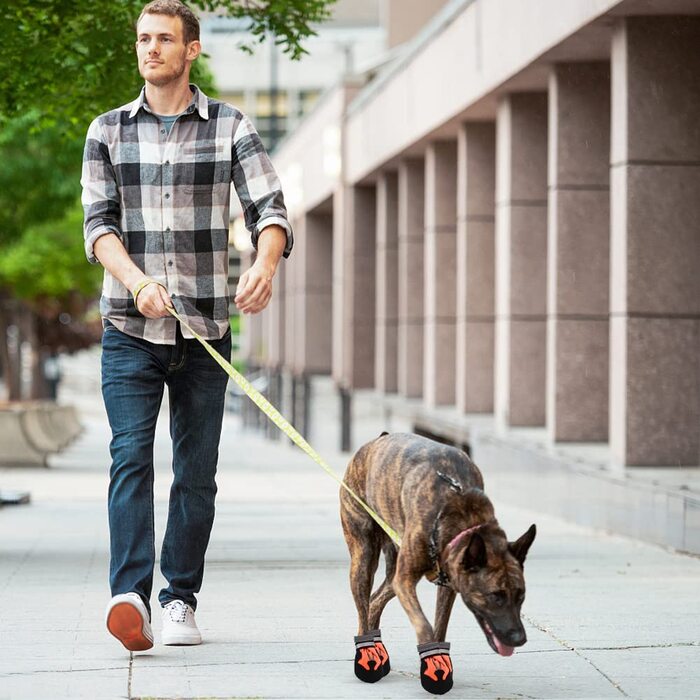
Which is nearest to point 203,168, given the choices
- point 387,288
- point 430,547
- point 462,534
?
point 430,547

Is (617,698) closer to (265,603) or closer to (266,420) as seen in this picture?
(265,603)

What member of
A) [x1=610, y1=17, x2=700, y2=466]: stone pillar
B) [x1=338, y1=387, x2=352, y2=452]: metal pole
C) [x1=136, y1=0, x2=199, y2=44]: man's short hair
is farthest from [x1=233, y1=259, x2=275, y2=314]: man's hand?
[x1=338, y1=387, x2=352, y2=452]: metal pole

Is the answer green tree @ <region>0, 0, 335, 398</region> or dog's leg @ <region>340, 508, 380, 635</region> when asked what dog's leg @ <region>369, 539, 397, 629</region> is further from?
green tree @ <region>0, 0, 335, 398</region>

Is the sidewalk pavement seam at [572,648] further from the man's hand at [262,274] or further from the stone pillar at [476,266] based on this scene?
the stone pillar at [476,266]

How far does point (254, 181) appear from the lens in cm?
627

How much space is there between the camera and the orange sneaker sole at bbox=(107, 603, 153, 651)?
5.76 meters

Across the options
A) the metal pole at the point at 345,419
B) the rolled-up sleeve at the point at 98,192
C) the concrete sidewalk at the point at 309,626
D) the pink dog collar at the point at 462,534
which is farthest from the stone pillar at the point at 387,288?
the pink dog collar at the point at 462,534

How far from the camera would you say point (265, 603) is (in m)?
7.77

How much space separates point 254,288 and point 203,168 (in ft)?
2.22

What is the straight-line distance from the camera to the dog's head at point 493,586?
5.02 metres

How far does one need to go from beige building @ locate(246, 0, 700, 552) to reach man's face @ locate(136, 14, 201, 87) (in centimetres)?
544

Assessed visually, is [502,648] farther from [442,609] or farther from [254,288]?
[254,288]

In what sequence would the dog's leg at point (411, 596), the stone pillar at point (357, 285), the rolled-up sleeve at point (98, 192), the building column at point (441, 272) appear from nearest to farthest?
the dog's leg at point (411, 596) → the rolled-up sleeve at point (98, 192) → the building column at point (441, 272) → the stone pillar at point (357, 285)

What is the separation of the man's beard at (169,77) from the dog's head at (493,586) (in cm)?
215
